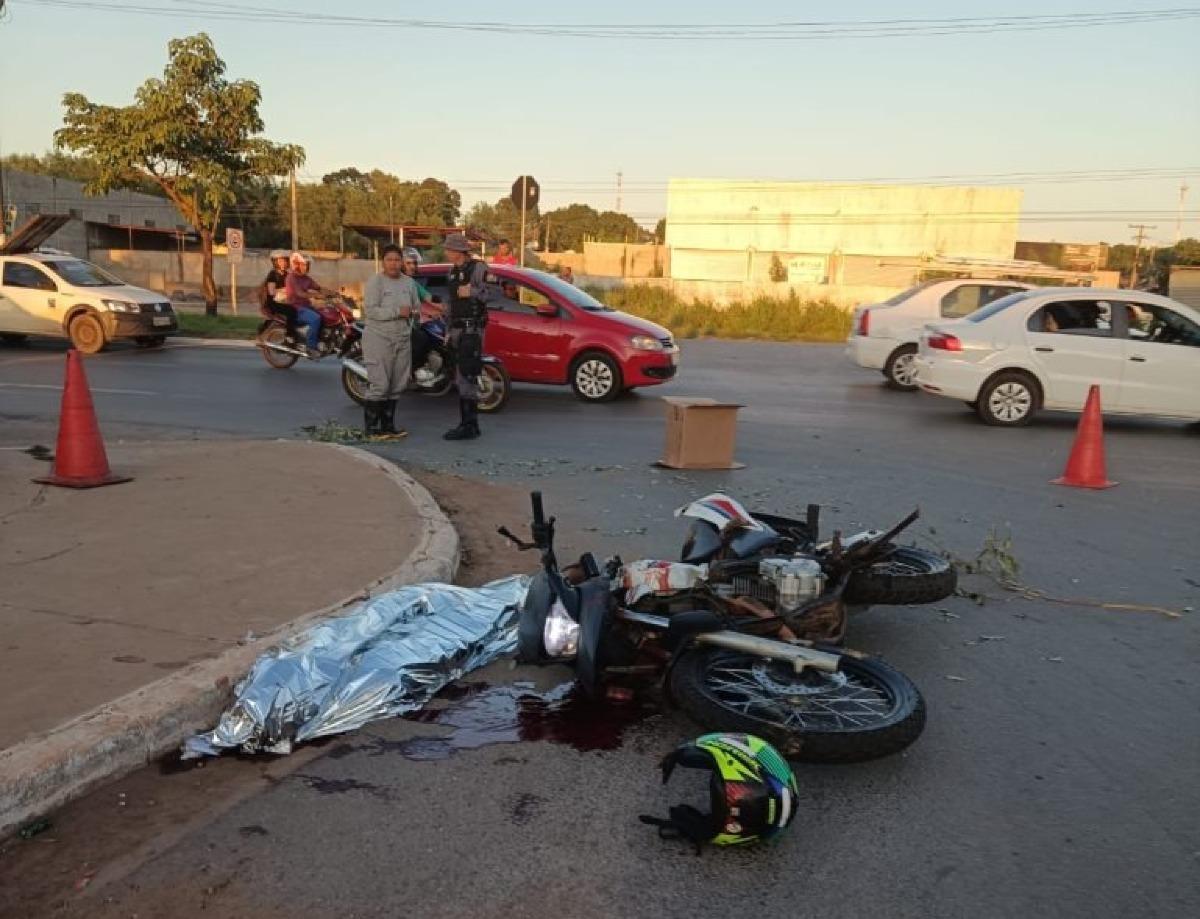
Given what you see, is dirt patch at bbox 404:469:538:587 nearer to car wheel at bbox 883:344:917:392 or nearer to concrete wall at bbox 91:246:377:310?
car wheel at bbox 883:344:917:392

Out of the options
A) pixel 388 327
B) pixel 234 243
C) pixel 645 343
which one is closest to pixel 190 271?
pixel 234 243

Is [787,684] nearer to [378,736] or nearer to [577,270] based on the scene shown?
[378,736]

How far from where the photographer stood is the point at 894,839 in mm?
3031

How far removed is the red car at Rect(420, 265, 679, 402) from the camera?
13023 mm

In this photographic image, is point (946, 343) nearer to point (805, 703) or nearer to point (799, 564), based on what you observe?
point (799, 564)

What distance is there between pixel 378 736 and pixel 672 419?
5.53m

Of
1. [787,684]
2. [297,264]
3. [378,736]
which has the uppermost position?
[297,264]

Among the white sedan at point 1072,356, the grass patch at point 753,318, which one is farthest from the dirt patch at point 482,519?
the grass patch at point 753,318

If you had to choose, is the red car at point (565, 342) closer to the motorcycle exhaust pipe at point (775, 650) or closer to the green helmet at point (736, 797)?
the motorcycle exhaust pipe at point (775, 650)

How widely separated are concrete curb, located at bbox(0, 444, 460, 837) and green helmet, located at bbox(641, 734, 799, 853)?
5.55ft

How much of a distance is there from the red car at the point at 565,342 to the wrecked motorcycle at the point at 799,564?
824 centimetres

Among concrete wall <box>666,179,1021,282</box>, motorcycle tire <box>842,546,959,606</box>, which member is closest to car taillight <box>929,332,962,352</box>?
motorcycle tire <box>842,546,959,606</box>

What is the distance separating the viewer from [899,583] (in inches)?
183

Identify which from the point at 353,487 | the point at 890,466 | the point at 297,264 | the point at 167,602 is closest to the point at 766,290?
the point at 297,264
